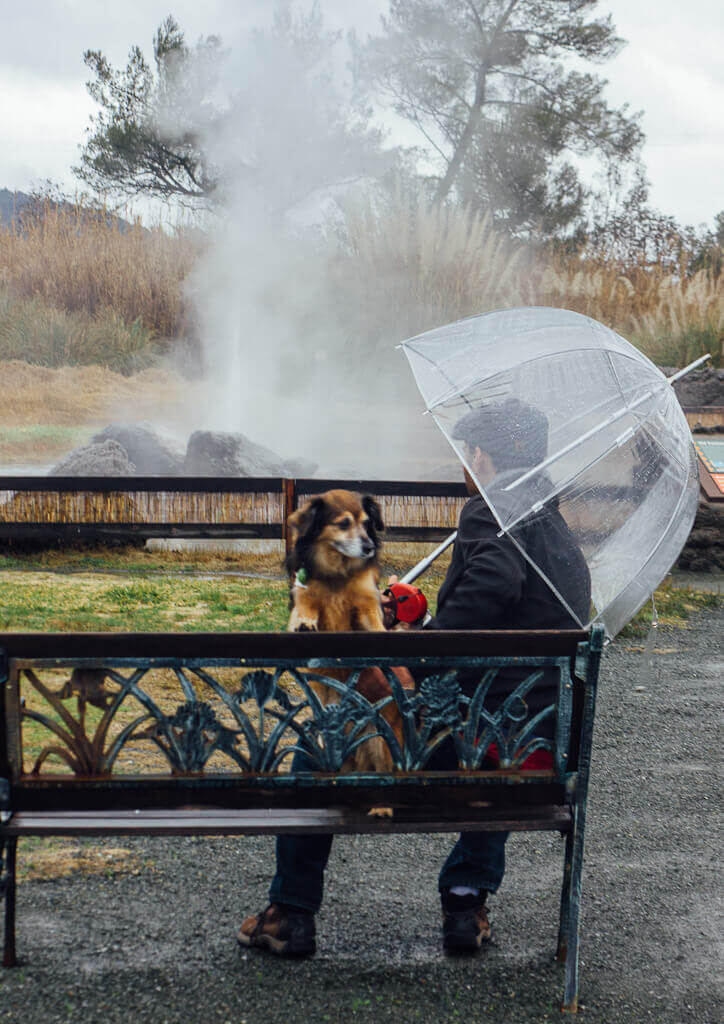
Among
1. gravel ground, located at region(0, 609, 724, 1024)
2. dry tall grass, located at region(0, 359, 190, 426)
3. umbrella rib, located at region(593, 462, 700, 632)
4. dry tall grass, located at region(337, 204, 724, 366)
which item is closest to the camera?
gravel ground, located at region(0, 609, 724, 1024)

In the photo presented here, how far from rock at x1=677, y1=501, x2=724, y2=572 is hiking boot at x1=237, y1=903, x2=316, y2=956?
19.4ft

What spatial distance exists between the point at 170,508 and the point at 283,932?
5.59m

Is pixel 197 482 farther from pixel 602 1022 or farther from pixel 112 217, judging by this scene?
pixel 112 217

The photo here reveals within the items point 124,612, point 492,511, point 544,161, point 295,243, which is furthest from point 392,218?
point 492,511

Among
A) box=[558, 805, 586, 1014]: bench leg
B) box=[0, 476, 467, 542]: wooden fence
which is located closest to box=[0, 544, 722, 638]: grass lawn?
box=[0, 476, 467, 542]: wooden fence

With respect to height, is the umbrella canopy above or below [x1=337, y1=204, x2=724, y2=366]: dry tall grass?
below

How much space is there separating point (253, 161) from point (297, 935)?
14191mm

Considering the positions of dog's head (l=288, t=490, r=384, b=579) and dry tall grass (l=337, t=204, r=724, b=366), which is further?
dry tall grass (l=337, t=204, r=724, b=366)

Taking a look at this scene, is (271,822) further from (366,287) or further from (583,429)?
(366,287)

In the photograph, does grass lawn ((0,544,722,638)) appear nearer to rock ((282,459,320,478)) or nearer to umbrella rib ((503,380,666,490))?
rock ((282,459,320,478))

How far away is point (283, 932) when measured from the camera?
2.43 m

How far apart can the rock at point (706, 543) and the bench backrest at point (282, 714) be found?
576cm

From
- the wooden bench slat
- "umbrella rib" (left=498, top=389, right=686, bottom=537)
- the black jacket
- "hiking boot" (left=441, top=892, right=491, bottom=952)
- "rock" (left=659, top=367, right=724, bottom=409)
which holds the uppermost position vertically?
"rock" (left=659, top=367, right=724, bottom=409)

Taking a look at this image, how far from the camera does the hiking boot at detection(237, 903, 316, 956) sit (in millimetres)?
2428
